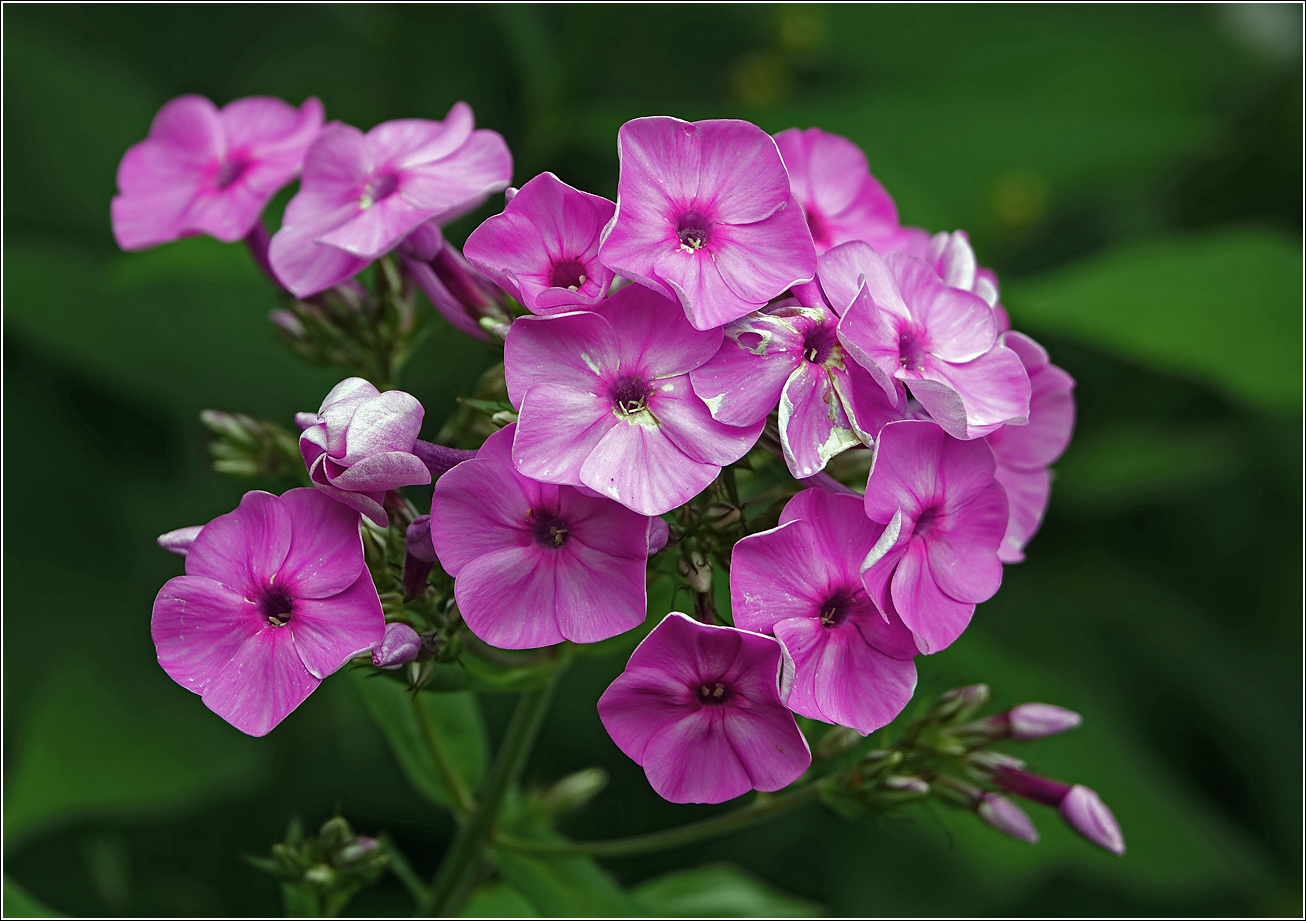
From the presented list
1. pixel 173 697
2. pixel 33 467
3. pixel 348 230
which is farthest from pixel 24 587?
pixel 348 230

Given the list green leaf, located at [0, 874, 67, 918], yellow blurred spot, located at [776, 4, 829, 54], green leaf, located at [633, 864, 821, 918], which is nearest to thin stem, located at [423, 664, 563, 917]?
green leaf, located at [633, 864, 821, 918]

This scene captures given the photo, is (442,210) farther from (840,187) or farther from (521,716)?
(521,716)

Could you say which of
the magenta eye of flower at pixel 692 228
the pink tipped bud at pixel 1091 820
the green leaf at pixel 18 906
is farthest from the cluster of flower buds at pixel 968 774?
the green leaf at pixel 18 906

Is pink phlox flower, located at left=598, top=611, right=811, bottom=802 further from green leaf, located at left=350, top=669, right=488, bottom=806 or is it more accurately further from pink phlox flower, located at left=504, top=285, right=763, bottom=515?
green leaf, located at left=350, top=669, right=488, bottom=806

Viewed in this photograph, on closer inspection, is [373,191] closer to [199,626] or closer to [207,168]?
[207,168]

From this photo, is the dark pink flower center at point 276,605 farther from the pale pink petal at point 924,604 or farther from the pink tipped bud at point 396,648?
the pale pink petal at point 924,604

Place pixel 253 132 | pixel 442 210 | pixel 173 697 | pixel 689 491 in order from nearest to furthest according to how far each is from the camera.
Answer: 1. pixel 689 491
2. pixel 442 210
3. pixel 253 132
4. pixel 173 697
